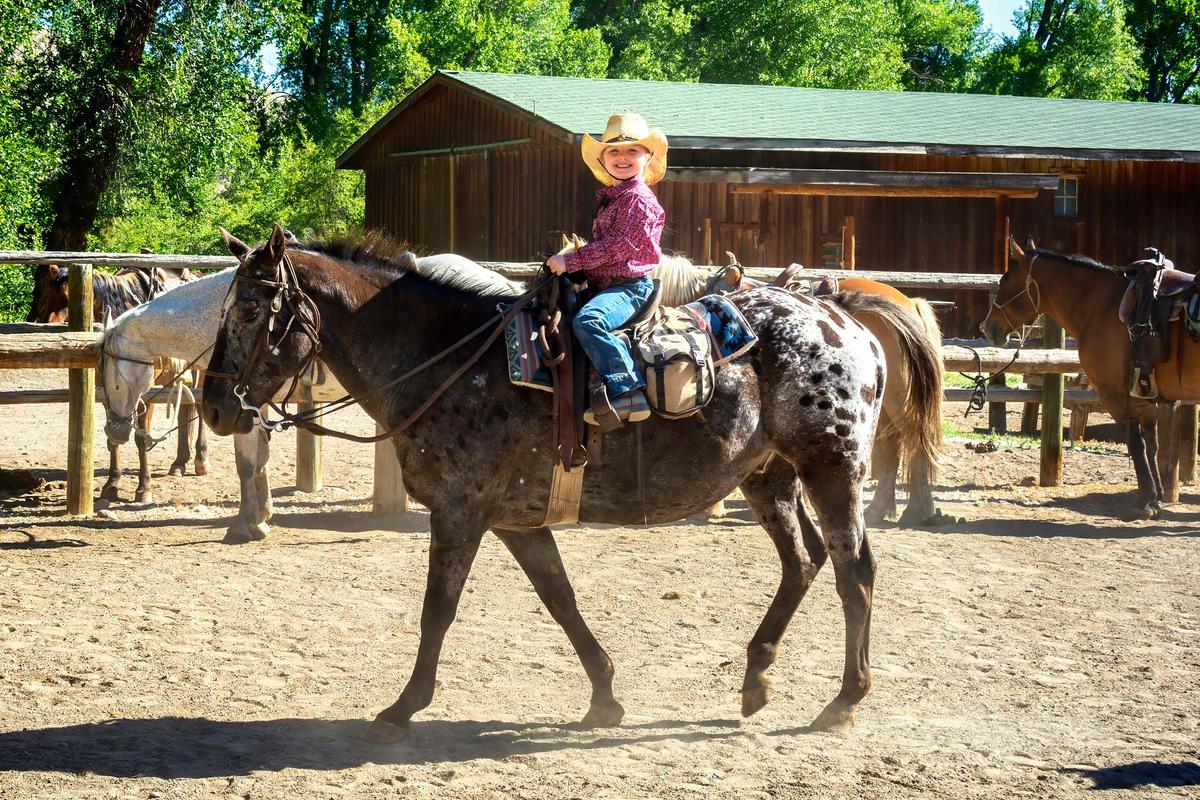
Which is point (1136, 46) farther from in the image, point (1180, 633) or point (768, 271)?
point (1180, 633)

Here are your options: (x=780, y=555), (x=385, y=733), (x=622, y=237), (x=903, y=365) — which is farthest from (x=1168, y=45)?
(x=385, y=733)

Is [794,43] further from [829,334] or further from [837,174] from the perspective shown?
[829,334]

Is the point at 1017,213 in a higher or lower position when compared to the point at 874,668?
higher

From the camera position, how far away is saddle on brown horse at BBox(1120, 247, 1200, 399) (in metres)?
10.1

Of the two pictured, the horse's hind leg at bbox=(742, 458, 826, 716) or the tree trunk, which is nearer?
the horse's hind leg at bbox=(742, 458, 826, 716)

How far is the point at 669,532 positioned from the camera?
9398mm

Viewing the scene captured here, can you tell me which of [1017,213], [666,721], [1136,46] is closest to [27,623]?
[666,721]

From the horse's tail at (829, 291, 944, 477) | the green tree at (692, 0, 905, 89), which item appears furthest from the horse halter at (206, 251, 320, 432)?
the green tree at (692, 0, 905, 89)

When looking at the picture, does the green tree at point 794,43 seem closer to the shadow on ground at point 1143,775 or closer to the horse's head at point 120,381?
the horse's head at point 120,381

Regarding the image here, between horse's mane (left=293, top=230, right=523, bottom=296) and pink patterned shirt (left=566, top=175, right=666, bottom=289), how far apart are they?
504 mm

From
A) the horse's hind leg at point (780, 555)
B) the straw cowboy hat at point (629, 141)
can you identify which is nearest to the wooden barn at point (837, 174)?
the horse's hind leg at point (780, 555)

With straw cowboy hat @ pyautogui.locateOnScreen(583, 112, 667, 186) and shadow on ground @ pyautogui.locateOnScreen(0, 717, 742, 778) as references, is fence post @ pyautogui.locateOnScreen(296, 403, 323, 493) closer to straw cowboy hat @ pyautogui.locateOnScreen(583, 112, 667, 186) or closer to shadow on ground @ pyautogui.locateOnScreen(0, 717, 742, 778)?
shadow on ground @ pyautogui.locateOnScreen(0, 717, 742, 778)

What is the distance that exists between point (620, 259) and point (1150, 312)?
22.3 ft

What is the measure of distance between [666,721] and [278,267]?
2.40m
